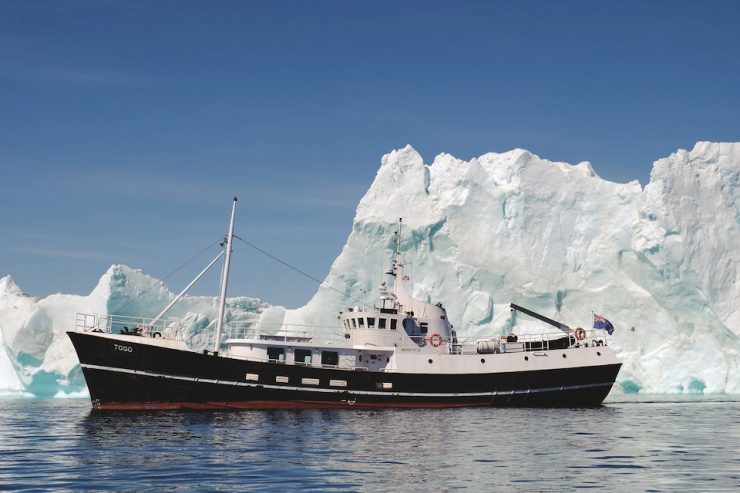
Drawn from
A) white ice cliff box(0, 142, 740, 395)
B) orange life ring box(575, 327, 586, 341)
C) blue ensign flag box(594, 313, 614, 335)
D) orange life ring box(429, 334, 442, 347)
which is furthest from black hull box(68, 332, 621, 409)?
white ice cliff box(0, 142, 740, 395)

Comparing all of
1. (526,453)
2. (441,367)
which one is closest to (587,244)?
(441,367)

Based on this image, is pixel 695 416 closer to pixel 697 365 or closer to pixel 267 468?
pixel 267 468

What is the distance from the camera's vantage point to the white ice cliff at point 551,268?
2574 inches

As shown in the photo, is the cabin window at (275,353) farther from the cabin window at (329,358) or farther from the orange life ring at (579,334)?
the orange life ring at (579,334)

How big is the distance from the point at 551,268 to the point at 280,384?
1453 inches

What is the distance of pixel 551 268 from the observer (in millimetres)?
69625

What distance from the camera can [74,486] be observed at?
1662 cm

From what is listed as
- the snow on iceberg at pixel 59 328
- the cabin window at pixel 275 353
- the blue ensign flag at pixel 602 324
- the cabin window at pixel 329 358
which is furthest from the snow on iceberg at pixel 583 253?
the cabin window at pixel 275 353

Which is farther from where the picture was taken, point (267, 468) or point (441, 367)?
point (441, 367)

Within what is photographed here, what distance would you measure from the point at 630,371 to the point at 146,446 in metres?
48.9

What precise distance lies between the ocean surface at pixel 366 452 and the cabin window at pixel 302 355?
4.84m

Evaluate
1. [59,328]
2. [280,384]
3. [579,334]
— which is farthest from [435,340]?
[59,328]

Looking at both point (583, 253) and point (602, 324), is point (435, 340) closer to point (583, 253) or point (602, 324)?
point (602, 324)

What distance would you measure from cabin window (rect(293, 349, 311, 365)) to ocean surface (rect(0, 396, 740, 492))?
15.9ft
